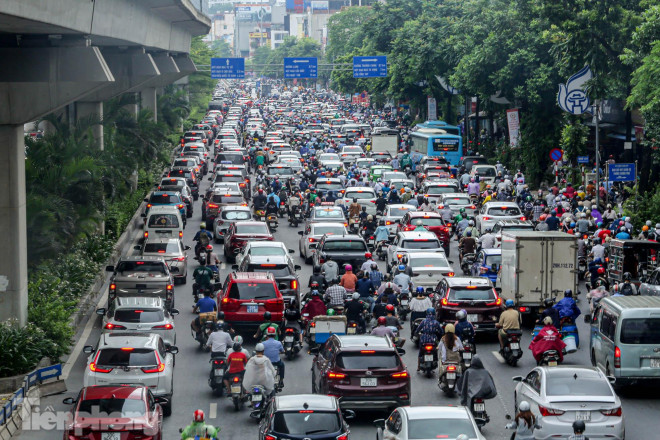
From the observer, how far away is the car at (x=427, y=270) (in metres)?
30.5

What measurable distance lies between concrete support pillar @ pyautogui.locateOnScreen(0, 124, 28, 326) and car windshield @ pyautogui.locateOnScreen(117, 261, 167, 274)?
484 cm

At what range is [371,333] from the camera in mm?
22422

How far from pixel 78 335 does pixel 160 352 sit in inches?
302

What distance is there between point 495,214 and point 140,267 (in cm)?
1685

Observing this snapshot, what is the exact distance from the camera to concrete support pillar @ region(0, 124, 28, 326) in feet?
76.3

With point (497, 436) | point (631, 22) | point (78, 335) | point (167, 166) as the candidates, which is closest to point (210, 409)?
point (497, 436)

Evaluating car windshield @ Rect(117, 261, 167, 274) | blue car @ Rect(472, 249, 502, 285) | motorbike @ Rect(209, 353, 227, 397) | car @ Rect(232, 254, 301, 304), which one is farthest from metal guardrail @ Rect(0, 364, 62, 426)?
blue car @ Rect(472, 249, 502, 285)

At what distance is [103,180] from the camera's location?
3678cm

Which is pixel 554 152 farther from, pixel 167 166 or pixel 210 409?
pixel 210 409

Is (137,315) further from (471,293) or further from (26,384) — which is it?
(471,293)

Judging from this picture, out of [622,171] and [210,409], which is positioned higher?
[622,171]

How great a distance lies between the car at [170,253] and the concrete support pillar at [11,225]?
914cm

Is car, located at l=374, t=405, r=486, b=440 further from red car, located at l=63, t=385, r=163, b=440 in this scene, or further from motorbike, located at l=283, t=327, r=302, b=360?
motorbike, located at l=283, t=327, r=302, b=360

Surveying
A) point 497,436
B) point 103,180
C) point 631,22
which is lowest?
point 497,436
